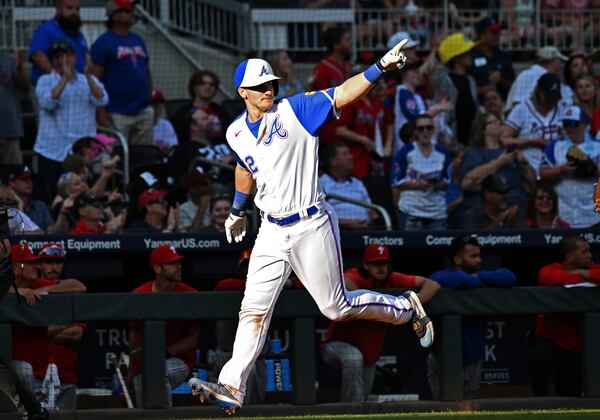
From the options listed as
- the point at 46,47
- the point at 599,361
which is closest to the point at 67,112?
the point at 46,47

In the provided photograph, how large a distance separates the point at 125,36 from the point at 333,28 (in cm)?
205

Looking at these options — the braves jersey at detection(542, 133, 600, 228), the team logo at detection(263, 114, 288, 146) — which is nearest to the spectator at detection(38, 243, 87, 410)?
the team logo at detection(263, 114, 288, 146)

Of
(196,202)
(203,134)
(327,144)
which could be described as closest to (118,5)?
(203,134)

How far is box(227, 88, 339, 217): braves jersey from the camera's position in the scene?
24.9 feet

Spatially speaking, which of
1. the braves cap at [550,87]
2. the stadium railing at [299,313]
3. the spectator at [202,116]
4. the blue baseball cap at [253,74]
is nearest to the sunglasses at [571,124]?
the braves cap at [550,87]

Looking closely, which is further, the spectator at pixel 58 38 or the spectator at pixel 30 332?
the spectator at pixel 58 38

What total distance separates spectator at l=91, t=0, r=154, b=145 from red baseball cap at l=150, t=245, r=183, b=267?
3363 millimetres

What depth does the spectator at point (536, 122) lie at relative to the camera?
12742 mm

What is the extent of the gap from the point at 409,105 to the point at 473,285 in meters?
3.74

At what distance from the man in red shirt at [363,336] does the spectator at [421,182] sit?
1819mm

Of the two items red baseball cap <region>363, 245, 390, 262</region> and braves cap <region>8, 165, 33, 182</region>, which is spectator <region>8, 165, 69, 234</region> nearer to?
braves cap <region>8, 165, 33, 182</region>

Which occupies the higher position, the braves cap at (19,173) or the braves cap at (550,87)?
the braves cap at (550,87)

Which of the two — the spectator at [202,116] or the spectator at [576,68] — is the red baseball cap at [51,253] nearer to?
the spectator at [202,116]

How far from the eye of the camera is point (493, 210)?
→ 11.6 metres
